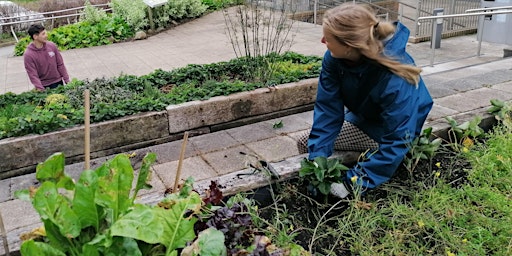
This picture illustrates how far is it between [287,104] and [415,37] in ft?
29.8

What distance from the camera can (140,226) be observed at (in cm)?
162

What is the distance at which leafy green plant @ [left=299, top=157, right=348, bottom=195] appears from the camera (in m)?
2.66

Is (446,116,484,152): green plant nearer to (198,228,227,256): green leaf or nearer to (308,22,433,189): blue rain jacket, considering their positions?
(308,22,433,189): blue rain jacket

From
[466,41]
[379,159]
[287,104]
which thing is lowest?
[466,41]

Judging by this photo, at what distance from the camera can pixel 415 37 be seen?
1287cm

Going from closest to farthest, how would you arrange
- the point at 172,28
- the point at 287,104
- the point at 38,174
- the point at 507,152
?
the point at 38,174 → the point at 507,152 → the point at 287,104 → the point at 172,28

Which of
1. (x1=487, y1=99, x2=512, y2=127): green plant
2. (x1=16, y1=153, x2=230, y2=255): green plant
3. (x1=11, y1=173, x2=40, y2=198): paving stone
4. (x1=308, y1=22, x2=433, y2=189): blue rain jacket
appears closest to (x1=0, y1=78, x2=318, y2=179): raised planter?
(x1=11, y1=173, x2=40, y2=198): paving stone

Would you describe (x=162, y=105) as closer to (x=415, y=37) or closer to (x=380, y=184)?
(x=380, y=184)

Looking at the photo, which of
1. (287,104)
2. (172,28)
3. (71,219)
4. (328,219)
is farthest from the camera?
(172,28)

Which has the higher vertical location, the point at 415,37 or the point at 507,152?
the point at 507,152

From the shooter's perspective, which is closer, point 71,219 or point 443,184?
point 71,219

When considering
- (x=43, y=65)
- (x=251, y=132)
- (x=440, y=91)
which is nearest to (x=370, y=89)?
(x=251, y=132)

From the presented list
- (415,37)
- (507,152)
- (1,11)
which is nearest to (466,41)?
(415,37)

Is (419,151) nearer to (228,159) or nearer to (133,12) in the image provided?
(228,159)
